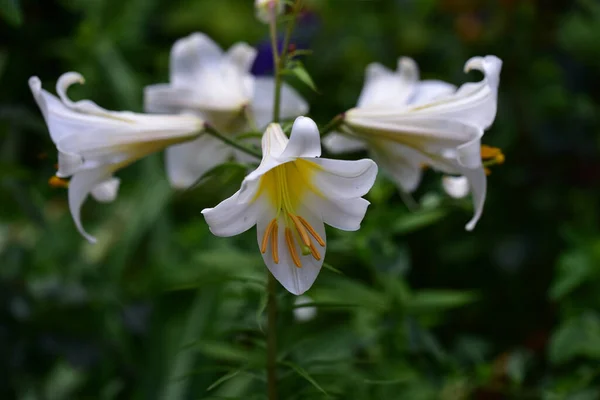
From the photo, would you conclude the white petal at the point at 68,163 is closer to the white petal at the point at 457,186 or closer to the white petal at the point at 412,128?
the white petal at the point at 412,128

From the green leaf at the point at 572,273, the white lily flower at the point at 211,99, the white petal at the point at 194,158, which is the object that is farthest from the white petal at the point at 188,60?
the green leaf at the point at 572,273

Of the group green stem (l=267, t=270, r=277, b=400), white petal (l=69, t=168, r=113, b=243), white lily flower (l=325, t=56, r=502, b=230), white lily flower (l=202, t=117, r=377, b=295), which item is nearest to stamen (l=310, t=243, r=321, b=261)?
white lily flower (l=202, t=117, r=377, b=295)

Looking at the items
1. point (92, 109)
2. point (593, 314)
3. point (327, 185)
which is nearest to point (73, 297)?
point (92, 109)

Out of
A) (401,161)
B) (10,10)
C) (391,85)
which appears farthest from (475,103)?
(10,10)

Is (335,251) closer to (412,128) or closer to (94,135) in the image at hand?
(412,128)

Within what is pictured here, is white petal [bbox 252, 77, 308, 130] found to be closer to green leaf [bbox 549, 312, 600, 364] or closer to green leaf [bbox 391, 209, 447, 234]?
green leaf [bbox 391, 209, 447, 234]

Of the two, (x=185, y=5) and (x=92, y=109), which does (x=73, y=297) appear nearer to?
(x=92, y=109)
